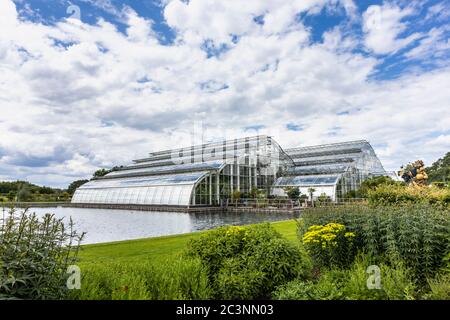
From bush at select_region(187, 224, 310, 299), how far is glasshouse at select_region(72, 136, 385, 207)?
3444 centimetres

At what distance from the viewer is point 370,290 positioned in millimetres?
4816

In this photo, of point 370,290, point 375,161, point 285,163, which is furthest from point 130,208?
point 370,290

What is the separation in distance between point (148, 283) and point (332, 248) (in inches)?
165

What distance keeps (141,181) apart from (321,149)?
34.5m

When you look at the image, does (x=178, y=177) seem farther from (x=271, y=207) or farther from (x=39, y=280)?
(x=39, y=280)

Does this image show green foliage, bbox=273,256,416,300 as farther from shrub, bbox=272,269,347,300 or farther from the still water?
the still water

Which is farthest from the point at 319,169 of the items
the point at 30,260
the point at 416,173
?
the point at 30,260

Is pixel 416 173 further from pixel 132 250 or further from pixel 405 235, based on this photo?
pixel 132 250

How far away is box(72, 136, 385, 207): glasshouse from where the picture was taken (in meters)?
43.8

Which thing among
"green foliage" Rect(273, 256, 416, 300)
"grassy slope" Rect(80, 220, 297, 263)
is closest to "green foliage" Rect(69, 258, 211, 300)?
"green foliage" Rect(273, 256, 416, 300)

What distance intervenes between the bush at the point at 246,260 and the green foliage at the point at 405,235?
1.74 m

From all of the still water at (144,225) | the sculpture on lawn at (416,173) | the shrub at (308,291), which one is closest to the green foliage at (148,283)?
the shrub at (308,291)

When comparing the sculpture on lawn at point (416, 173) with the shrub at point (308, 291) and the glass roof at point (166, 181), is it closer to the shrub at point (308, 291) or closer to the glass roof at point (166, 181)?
the shrub at point (308, 291)

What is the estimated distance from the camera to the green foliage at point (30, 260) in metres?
3.32
